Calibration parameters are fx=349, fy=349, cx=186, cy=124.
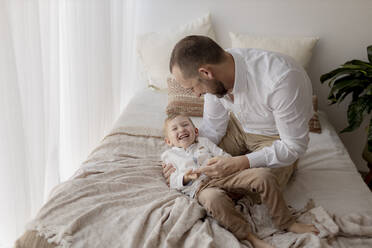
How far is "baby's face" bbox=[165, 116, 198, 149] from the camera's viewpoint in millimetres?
1662

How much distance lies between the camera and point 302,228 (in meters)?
1.31

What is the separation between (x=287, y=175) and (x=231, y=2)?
1.51 m

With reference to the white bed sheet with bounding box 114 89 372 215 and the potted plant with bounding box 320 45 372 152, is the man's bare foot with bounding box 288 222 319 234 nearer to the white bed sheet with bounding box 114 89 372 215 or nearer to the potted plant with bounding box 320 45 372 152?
the white bed sheet with bounding box 114 89 372 215

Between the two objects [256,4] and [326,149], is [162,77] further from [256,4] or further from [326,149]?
[326,149]

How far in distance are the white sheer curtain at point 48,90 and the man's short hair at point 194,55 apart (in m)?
0.56

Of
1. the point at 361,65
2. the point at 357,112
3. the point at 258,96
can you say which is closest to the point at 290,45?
the point at 361,65

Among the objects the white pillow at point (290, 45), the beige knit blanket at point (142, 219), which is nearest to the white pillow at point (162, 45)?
the white pillow at point (290, 45)

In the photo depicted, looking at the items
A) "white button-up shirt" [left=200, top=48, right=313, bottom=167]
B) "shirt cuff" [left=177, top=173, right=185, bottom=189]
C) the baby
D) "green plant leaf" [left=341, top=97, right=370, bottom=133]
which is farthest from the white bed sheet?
"shirt cuff" [left=177, top=173, right=185, bottom=189]

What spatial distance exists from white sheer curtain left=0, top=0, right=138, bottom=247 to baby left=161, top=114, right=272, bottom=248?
563 millimetres

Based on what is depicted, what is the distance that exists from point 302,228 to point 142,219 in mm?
600

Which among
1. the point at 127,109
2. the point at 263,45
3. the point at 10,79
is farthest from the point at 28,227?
the point at 263,45

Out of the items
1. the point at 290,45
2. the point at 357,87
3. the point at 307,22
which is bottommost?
Answer: the point at 357,87

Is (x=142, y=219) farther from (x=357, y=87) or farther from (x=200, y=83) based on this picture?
(x=357, y=87)

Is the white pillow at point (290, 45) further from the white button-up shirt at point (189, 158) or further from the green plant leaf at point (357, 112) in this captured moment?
the white button-up shirt at point (189, 158)
